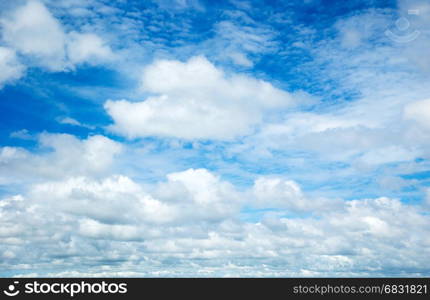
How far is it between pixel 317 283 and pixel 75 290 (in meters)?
67.7

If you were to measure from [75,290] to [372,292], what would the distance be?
81.5m

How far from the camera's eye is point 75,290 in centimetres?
11706

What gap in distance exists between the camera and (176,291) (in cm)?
12800

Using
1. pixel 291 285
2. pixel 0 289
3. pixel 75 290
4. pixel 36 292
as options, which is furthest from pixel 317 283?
pixel 0 289

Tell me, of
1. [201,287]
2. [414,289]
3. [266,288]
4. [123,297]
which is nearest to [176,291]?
[201,287]

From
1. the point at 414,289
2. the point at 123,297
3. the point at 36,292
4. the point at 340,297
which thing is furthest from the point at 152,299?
the point at 414,289

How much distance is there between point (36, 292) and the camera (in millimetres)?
118438

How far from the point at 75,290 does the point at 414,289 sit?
94083 millimetres

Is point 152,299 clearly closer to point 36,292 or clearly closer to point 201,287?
point 201,287

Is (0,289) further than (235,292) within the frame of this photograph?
No

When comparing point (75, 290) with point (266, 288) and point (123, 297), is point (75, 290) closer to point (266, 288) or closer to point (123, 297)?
point (123, 297)

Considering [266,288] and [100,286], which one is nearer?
[100,286]

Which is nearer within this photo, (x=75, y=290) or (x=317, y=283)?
(x=75, y=290)

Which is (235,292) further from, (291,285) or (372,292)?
(372,292)
